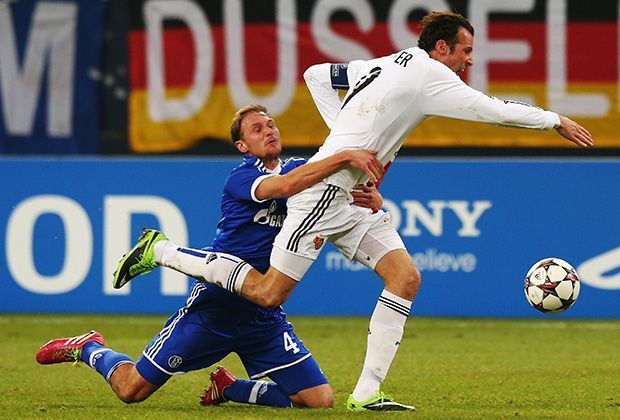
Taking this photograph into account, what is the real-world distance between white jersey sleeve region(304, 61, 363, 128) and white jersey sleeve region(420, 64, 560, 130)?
2.59ft

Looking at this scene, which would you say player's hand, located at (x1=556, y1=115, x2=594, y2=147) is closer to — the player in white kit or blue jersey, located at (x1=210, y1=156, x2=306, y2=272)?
the player in white kit

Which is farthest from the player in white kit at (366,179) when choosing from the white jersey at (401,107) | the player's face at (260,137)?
the player's face at (260,137)

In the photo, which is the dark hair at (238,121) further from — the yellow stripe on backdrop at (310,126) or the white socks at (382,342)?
the yellow stripe on backdrop at (310,126)

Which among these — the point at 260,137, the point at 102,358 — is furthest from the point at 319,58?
the point at 102,358

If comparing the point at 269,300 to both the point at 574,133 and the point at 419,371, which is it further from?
the point at 419,371

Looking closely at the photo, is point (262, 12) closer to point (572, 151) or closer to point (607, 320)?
point (572, 151)

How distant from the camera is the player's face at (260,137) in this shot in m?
7.48

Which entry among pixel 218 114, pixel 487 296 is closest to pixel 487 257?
pixel 487 296

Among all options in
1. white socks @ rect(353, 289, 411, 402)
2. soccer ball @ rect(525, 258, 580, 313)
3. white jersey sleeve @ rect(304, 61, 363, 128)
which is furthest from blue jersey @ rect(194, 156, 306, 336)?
soccer ball @ rect(525, 258, 580, 313)

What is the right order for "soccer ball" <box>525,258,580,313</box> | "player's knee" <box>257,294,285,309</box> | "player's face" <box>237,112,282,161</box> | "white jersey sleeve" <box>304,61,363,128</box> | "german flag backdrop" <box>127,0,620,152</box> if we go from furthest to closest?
"german flag backdrop" <box>127,0,620,152</box>, "soccer ball" <box>525,258,580,313</box>, "white jersey sleeve" <box>304,61,363,128</box>, "player's face" <box>237,112,282,161</box>, "player's knee" <box>257,294,285,309</box>

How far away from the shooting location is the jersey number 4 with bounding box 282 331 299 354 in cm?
750

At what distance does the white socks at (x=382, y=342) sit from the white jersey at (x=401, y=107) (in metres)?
0.63

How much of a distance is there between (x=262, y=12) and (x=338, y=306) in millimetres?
3267

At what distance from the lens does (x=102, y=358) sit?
762cm
